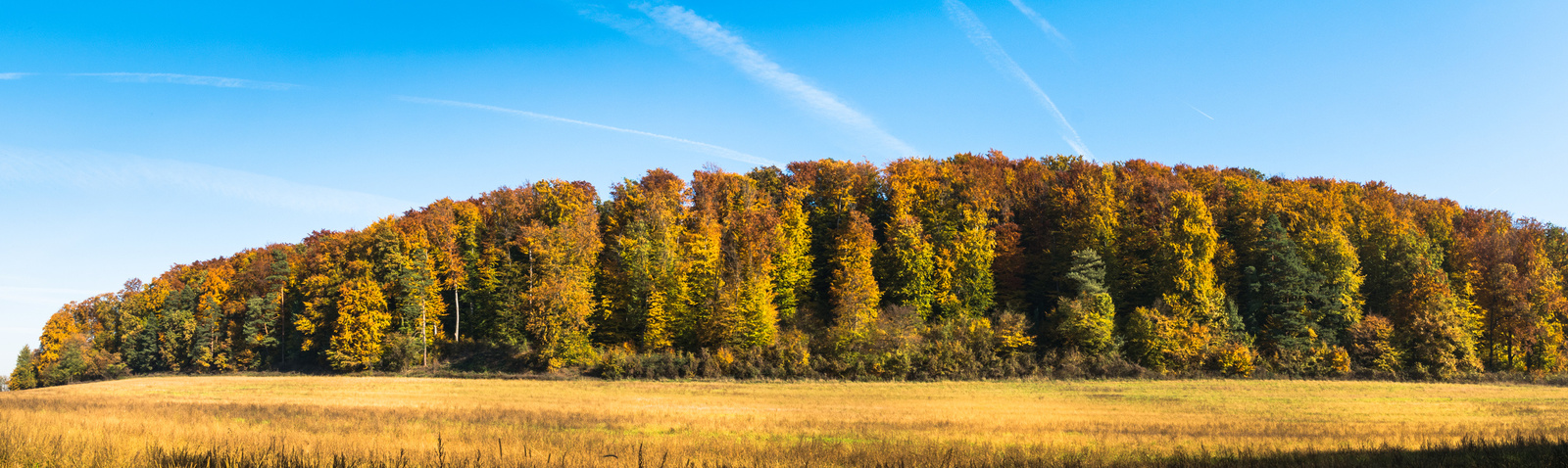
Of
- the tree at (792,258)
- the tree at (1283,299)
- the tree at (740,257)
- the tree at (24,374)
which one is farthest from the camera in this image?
the tree at (24,374)

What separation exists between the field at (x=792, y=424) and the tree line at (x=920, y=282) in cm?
636

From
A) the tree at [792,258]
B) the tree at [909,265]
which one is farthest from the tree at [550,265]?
the tree at [909,265]

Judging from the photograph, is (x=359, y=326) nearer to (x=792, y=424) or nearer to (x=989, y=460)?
(x=792, y=424)

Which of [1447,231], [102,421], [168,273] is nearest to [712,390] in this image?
[102,421]

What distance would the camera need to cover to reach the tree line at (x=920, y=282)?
168ft

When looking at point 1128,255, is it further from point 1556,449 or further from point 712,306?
point 1556,449

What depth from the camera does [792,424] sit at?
22266mm

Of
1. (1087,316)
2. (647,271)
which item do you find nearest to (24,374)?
(647,271)

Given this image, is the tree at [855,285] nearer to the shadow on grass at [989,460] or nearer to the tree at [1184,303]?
the tree at [1184,303]

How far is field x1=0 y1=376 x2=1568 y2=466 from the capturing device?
12.4 metres

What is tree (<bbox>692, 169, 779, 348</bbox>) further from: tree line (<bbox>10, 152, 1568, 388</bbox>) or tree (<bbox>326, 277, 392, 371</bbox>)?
tree (<bbox>326, 277, 392, 371</bbox>)

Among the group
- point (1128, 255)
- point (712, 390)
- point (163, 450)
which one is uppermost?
point (1128, 255)

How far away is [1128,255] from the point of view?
2352 inches

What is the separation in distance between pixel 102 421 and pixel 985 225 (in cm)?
5592
